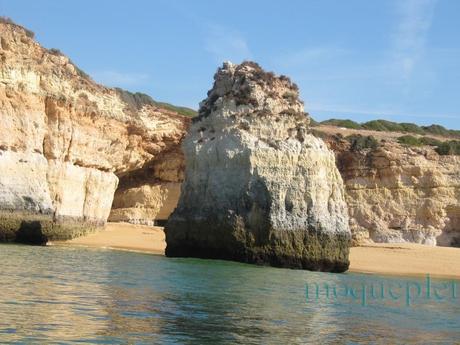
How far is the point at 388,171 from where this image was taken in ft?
108

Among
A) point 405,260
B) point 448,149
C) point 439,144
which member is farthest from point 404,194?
point 405,260

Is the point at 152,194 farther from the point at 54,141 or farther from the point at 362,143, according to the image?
the point at 362,143

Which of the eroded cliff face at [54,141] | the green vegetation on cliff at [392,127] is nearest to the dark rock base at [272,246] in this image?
the eroded cliff face at [54,141]

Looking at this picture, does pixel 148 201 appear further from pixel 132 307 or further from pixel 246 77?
pixel 132 307

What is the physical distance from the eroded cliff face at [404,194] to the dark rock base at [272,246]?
14.2m

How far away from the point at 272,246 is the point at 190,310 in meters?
8.41

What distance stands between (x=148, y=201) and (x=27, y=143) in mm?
10652

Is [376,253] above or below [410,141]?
below

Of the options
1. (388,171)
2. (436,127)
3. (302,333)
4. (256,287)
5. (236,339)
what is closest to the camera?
(236,339)

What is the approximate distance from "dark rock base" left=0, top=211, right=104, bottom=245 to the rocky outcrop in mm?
5142

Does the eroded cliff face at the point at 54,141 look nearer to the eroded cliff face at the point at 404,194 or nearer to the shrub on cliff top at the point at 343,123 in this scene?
the eroded cliff face at the point at 404,194

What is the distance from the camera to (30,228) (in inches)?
833

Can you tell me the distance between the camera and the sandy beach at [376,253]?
21.4 metres

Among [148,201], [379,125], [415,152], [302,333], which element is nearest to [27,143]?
[148,201]
